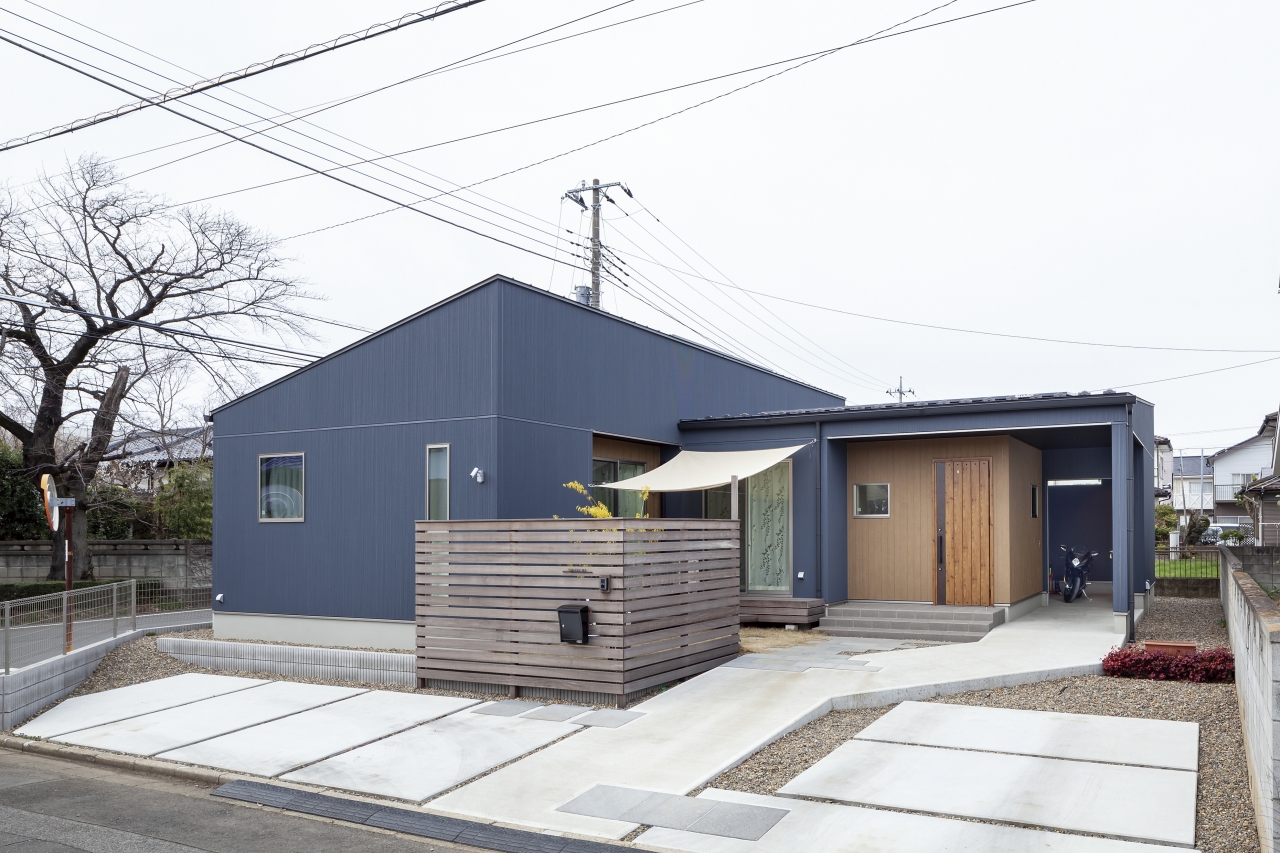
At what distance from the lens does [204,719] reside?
28.6ft

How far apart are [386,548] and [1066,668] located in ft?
25.6

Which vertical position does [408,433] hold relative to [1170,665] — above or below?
above

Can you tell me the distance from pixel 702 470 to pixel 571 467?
6.17ft

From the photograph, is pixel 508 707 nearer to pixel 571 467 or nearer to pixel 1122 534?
pixel 571 467

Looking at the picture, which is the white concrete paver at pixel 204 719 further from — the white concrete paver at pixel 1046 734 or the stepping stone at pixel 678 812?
the white concrete paver at pixel 1046 734

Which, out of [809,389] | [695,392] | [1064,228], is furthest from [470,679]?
[1064,228]

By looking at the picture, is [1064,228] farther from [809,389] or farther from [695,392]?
[695,392]

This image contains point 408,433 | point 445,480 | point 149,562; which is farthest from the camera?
point 149,562

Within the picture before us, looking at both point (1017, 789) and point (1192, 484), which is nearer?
point (1017, 789)

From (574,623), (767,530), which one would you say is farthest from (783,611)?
(574,623)

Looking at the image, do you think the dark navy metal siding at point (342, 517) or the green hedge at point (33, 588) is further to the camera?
the green hedge at point (33, 588)

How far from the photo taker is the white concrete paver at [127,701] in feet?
28.9

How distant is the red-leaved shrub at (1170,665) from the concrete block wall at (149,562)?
19.3 metres

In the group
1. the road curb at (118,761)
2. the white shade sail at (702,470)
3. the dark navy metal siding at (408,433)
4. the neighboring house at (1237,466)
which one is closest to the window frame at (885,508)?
the white shade sail at (702,470)
